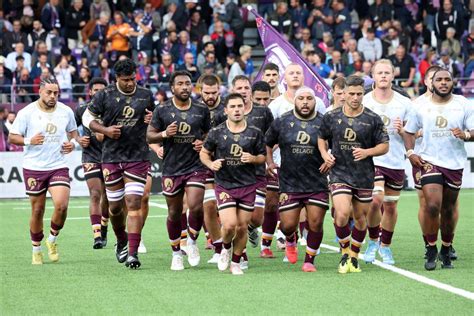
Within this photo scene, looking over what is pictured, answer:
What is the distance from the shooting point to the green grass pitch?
10.7 metres

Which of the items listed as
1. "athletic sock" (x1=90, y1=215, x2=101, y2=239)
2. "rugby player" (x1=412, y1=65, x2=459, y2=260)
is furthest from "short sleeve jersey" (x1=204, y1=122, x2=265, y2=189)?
"athletic sock" (x1=90, y1=215, x2=101, y2=239)

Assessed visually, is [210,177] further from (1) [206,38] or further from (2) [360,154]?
(1) [206,38]

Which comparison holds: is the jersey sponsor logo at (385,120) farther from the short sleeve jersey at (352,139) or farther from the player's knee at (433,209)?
the player's knee at (433,209)

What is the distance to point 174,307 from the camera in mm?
10820

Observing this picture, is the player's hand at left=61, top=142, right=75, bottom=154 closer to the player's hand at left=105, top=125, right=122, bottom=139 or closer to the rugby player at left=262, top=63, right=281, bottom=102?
the player's hand at left=105, top=125, right=122, bottom=139

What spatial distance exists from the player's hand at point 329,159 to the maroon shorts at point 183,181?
1.50 meters

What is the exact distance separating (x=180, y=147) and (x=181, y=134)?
158mm

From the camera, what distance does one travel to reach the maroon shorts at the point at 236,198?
13.3 m

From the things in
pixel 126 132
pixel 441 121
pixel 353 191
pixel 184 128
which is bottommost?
pixel 353 191

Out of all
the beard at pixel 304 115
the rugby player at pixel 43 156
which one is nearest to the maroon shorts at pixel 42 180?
the rugby player at pixel 43 156

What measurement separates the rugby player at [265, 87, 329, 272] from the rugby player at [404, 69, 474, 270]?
108cm

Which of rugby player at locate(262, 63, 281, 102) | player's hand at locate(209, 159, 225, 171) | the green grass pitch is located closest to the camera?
the green grass pitch

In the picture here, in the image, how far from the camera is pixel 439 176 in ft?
44.3

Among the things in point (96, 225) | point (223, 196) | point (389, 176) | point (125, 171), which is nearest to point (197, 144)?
point (223, 196)
